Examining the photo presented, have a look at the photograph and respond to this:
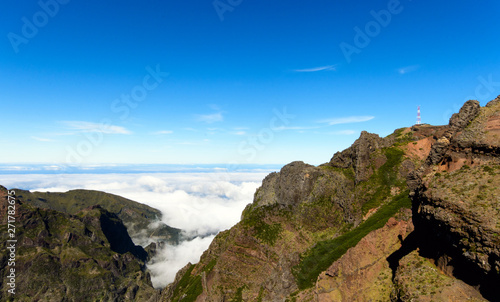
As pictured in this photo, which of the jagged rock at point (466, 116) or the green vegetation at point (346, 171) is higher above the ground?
the jagged rock at point (466, 116)

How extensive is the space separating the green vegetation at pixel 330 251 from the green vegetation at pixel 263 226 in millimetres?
24585

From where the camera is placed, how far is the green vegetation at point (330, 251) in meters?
72.8

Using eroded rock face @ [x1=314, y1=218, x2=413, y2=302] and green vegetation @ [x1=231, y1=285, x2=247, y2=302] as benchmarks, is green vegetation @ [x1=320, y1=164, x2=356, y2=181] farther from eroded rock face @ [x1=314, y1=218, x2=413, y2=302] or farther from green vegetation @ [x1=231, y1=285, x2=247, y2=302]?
green vegetation @ [x1=231, y1=285, x2=247, y2=302]

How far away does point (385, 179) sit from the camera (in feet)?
334

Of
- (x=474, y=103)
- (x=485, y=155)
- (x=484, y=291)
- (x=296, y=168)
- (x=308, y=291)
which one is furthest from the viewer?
(x=296, y=168)

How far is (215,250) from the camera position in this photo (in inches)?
5325

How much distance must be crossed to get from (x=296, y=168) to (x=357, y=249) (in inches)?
2959

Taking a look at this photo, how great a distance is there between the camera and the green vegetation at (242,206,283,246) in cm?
11131

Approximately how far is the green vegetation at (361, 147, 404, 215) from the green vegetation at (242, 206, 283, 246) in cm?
3943

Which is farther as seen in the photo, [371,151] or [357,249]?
[371,151]

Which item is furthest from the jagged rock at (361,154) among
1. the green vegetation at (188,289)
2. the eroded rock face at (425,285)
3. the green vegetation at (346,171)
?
the green vegetation at (188,289)

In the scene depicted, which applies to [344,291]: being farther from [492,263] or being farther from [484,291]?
[492,263]

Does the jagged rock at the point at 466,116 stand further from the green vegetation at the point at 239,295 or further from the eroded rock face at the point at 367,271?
the green vegetation at the point at 239,295

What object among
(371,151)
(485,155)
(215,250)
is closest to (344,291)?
(485,155)
